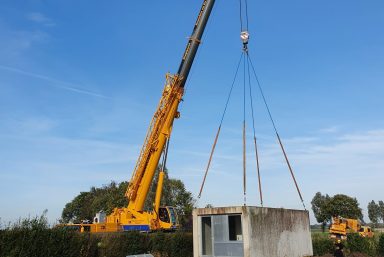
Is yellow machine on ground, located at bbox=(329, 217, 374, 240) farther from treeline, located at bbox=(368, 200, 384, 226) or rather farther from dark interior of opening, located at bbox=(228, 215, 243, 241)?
treeline, located at bbox=(368, 200, 384, 226)

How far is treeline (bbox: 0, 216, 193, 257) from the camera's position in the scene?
45.6 feet

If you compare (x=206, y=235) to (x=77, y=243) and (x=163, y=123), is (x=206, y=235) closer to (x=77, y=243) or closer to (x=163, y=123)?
Answer: (x=77, y=243)

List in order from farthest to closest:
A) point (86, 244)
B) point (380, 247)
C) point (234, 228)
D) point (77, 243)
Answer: point (380, 247)
point (234, 228)
point (86, 244)
point (77, 243)

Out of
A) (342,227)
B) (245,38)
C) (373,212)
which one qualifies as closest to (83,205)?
(342,227)

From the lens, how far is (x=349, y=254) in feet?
78.6

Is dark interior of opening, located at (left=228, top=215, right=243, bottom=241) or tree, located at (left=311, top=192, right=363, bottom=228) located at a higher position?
tree, located at (left=311, top=192, right=363, bottom=228)

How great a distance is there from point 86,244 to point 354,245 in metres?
18.3

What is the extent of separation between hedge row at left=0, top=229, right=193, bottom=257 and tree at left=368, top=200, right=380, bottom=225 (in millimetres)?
120728

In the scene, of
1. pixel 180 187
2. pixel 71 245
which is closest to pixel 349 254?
pixel 71 245

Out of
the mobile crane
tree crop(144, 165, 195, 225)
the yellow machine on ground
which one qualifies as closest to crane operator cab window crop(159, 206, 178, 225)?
the mobile crane

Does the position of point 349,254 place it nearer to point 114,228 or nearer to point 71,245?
point 114,228

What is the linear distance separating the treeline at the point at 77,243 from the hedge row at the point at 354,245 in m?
8.88

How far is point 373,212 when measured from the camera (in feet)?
403

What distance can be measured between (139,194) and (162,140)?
371 cm
